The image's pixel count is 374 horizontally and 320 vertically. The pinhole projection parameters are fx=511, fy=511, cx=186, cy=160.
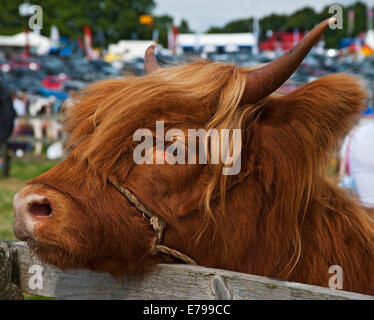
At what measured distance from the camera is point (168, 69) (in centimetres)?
239

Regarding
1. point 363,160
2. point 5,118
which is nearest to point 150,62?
point 363,160

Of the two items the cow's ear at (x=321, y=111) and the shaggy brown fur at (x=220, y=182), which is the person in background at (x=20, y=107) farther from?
the cow's ear at (x=321, y=111)

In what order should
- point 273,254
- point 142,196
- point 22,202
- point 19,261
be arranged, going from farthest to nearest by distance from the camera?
point 19,261 → point 273,254 → point 142,196 → point 22,202

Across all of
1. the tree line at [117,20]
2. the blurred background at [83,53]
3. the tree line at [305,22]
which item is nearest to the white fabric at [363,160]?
the blurred background at [83,53]

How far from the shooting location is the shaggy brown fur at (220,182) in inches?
80.6

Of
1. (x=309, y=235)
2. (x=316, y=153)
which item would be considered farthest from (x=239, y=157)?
(x=309, y=235)

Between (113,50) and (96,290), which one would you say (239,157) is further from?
(113,50)

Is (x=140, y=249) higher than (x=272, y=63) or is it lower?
lower

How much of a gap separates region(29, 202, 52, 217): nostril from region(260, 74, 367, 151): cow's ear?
979 mm

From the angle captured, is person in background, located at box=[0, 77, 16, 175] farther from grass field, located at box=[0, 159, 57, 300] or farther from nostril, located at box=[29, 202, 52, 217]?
nostril, located at box=[29, 202, 52, 217]

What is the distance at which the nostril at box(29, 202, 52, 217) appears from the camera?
1.91 m

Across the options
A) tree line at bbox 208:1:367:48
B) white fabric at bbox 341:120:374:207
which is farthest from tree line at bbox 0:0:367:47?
white fabric at bbox 341:120:374:207

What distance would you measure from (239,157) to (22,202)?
0.89m

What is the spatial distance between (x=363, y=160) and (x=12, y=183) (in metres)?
8.45
